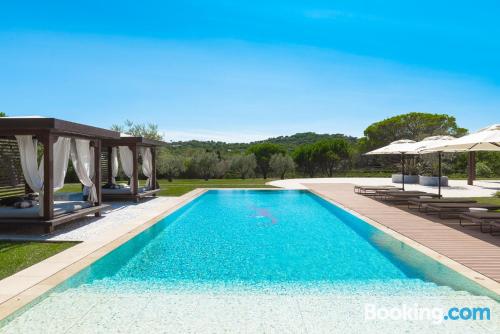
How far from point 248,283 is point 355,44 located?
63.0 feet

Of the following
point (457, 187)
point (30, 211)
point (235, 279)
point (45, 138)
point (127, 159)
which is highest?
point (45, 138)

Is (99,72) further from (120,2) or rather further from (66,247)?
(66,247)

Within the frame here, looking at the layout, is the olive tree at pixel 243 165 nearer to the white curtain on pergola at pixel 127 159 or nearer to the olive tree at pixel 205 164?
the olive tree at pixel 205 164

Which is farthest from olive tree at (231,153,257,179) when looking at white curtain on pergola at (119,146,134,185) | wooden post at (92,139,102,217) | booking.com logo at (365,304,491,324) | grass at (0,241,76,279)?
booking.com logo at (365,304,491,324)

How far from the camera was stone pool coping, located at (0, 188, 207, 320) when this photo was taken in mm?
4133

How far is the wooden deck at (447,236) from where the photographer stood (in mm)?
5598

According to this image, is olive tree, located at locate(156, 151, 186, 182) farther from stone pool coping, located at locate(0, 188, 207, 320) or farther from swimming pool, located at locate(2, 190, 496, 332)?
stone pool coping, located at locate(0, 188, 207, 320)

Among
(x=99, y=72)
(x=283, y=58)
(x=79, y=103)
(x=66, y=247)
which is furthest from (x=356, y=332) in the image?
(x=79, y=103)

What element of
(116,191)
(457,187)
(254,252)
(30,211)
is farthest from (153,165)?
(457,187)

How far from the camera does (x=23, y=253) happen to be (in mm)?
6105

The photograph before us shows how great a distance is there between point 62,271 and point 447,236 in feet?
24.0

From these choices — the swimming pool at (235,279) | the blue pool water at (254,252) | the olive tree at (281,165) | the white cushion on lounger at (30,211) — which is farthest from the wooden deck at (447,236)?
the olive tree at (281,165)

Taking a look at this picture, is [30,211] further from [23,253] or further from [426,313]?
[426,313]

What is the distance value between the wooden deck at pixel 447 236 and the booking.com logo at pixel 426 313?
1159 mm
